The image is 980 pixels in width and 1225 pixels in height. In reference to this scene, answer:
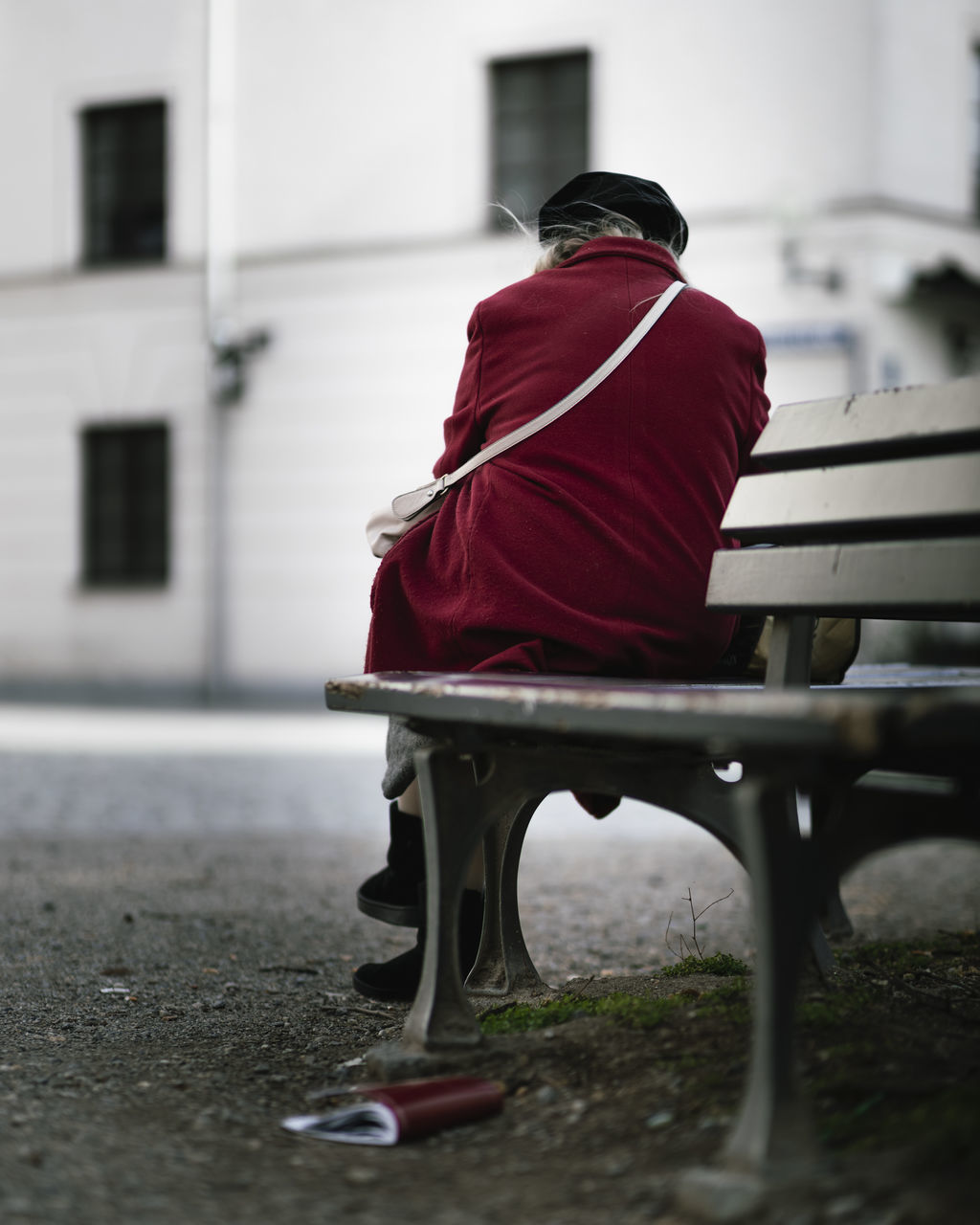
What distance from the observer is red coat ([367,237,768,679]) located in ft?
9.23

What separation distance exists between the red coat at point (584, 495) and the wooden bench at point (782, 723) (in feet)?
0.69

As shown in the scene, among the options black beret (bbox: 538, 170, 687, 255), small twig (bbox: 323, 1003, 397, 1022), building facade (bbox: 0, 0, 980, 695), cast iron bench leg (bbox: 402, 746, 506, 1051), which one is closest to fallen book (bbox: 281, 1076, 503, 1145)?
cast iron bench leg (bbox: 402, 746, 506, 1051)

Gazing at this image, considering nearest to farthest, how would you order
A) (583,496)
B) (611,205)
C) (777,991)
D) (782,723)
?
(782,723), (777,991), (583,496), (611,205)

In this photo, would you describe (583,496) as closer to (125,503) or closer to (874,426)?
(874,426)

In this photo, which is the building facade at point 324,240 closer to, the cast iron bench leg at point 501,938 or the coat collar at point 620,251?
the coat collar at point 620,251

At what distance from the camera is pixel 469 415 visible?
303cm

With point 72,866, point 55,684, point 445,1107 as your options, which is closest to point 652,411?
point 445,1107

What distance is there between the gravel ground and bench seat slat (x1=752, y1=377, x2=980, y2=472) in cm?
102

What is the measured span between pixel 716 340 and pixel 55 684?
599 inches

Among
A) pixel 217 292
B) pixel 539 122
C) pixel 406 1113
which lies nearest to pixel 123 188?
pixel 217 292

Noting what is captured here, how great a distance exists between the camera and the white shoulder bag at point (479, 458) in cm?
289

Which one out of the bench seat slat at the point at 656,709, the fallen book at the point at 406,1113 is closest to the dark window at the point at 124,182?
the bench seat slat at the point at 656,709

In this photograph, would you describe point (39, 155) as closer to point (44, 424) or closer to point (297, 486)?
point (44, 424)

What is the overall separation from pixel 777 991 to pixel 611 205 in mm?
1758
